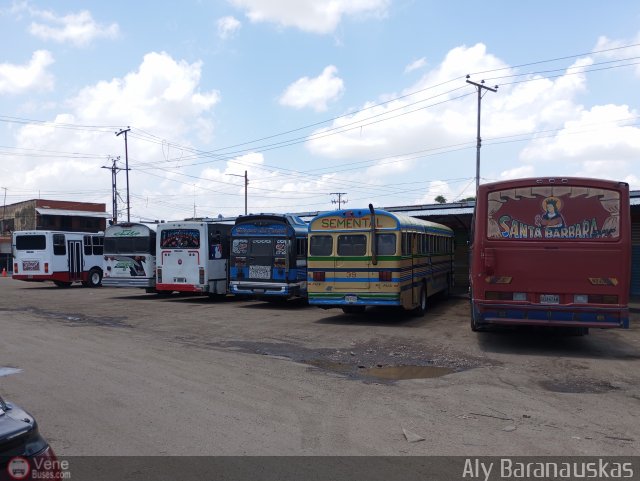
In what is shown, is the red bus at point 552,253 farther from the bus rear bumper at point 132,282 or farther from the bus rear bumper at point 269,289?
the bus rear bumper at point 132,282

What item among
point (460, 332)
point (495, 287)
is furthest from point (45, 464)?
point (460, 332)

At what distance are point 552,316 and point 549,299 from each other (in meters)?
0.32

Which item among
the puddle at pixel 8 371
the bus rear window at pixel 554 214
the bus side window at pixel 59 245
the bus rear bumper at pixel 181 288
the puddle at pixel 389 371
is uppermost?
the bus rear window at pixel 554 214

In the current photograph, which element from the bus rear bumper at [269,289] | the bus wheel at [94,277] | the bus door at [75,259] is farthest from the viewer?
the bus wheel at [94,277]

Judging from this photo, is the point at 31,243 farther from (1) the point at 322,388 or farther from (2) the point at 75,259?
(1) the point at 322,388

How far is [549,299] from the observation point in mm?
10562

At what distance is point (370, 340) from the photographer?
12297mm

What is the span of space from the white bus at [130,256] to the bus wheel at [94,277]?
813cm

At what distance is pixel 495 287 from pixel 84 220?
64.1 metres

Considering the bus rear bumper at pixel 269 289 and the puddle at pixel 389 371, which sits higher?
the bus rear bumper at pixel 269 289

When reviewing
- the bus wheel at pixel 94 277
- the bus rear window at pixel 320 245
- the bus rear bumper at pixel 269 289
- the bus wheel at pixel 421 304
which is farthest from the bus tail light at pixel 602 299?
the bus wheel at pixel 94 277

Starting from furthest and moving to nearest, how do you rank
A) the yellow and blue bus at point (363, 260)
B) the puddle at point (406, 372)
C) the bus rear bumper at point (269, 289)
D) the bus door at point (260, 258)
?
the bus door at point (260, 258)
the bus rear bumper at point (269, 289)
the yellow and blue bus at point (363, 260)
the puddle at point (406, 372)

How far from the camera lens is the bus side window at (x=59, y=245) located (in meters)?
29.3

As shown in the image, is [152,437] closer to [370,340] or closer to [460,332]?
[370,340]
